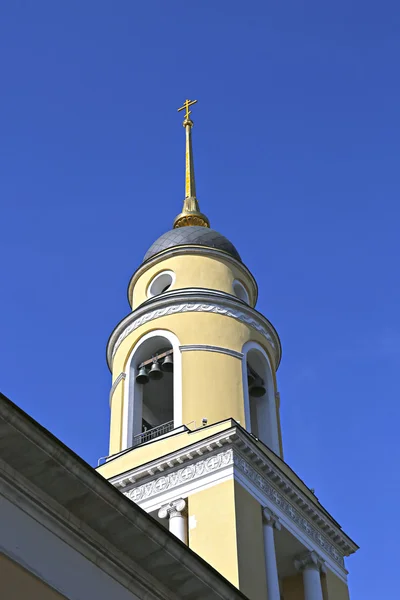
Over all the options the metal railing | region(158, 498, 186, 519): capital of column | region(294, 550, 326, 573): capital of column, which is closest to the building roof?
region(158, 498, 186, 519): capital of column

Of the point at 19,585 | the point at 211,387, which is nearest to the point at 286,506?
the point at 211,387

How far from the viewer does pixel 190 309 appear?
2442 cm

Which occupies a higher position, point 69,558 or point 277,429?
point 277,429

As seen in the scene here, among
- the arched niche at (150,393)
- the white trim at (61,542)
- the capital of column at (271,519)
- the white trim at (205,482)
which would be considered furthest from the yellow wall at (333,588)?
the white trim at (61,542)

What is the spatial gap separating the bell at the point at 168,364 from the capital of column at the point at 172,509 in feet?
13.4

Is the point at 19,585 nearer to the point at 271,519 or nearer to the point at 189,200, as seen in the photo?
the point at 271,519

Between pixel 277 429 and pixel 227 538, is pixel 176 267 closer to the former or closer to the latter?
pixel 277 429

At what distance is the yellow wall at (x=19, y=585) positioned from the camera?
32.8 feet

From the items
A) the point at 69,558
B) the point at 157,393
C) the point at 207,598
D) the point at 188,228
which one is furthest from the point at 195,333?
the point at 69,558

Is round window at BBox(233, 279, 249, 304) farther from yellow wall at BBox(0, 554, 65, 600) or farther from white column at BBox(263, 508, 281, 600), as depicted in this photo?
yellow wall at BBox(0, 554, 65, 600)

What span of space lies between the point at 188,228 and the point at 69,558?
694 inches

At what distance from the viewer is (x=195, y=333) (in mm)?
23922

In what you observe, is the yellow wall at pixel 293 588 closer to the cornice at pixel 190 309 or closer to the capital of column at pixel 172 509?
the capital of column at pixel 172 509

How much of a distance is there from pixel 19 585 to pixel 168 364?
1384cm
